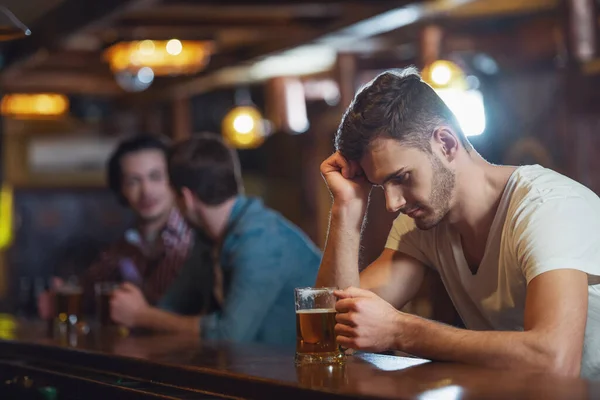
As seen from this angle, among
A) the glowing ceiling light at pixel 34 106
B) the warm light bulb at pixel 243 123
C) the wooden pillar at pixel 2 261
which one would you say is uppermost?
the glowing ceiling light at pixel 34 106

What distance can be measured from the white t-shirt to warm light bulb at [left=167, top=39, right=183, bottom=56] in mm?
4224

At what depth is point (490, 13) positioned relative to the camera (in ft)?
25.1

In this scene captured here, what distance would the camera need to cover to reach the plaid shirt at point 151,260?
15.2 ft

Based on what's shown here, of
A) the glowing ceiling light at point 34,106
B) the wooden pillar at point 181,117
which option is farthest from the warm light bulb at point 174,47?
the wooden pillar at point 181,117

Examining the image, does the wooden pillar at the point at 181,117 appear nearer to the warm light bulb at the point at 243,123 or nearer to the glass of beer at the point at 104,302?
the warm light bulb at the point at 243,123

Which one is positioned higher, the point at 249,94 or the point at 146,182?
the point at 249,94

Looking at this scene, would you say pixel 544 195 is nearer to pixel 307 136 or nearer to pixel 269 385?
pixel 269 385

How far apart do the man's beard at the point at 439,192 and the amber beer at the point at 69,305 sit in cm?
182

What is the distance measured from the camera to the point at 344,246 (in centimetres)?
269

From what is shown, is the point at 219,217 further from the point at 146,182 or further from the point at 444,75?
the point at 444,75

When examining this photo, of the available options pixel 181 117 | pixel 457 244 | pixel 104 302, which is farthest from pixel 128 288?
pixel 181 117

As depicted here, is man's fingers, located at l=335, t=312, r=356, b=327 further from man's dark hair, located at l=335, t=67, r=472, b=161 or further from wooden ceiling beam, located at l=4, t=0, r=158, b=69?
wooden ceiling beam, located at l=4, t=0, r=158, b=69

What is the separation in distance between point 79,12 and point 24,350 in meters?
2.81

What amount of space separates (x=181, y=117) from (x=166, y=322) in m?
7.17
